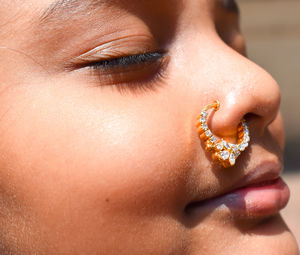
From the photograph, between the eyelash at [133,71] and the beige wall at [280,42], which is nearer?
the eyelash at [133,71]

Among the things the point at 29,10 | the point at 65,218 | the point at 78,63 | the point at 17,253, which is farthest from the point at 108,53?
the point at 17,253

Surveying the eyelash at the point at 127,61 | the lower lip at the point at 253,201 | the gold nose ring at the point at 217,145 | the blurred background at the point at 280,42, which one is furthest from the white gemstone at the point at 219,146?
the blurred background at the point at 280,42

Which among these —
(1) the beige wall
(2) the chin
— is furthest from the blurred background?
(2) the chin

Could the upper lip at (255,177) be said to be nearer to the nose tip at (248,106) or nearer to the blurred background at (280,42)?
the nose tip at (248,106)

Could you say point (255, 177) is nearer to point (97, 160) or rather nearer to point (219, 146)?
point (219, 146)

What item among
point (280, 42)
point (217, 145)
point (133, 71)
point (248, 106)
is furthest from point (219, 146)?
point (280, 42)

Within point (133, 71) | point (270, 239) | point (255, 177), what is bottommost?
point (270, 239)
